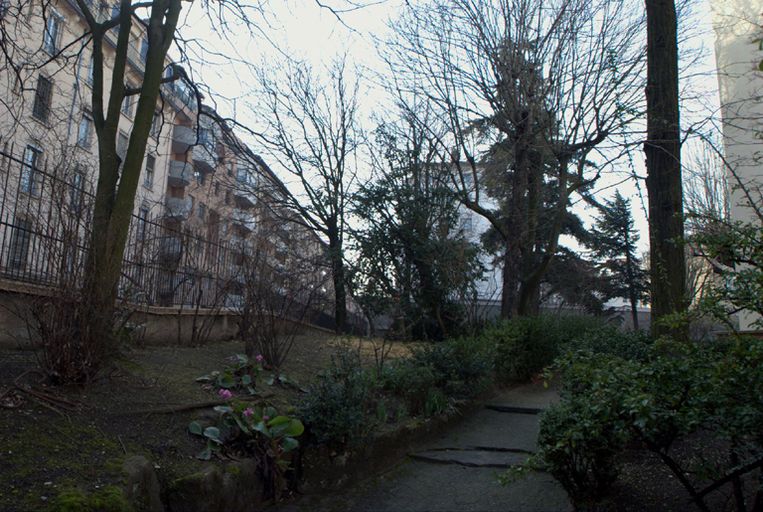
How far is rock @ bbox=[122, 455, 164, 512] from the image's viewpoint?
3.74 meters

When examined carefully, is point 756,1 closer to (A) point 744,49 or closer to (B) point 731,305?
(A) point 744,49

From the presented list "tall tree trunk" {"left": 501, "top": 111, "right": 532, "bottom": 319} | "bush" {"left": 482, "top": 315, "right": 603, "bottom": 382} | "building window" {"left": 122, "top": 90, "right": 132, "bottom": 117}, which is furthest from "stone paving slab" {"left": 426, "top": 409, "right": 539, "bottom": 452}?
"building window" {"left": 122, "top": 90, "right": 132, "bottom": 117}

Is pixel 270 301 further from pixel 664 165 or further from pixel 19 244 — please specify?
pixel 664 165

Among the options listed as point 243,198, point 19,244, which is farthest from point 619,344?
point 243,198

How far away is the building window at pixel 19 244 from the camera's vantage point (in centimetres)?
633

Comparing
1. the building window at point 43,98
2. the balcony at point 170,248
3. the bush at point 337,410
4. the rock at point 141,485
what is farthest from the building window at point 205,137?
the rock at point 141,485

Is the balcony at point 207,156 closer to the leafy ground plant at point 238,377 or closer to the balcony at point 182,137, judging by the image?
the balcony at point 182,137

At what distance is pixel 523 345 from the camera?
1127 cm

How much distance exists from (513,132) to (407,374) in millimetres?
7835

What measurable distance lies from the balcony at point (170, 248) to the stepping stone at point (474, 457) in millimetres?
4727

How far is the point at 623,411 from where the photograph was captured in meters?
3.89

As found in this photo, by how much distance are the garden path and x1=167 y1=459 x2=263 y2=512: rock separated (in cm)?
38

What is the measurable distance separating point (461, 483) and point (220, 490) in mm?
2512

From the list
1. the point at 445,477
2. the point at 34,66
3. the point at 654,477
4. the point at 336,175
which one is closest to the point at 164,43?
the point at 34,66
